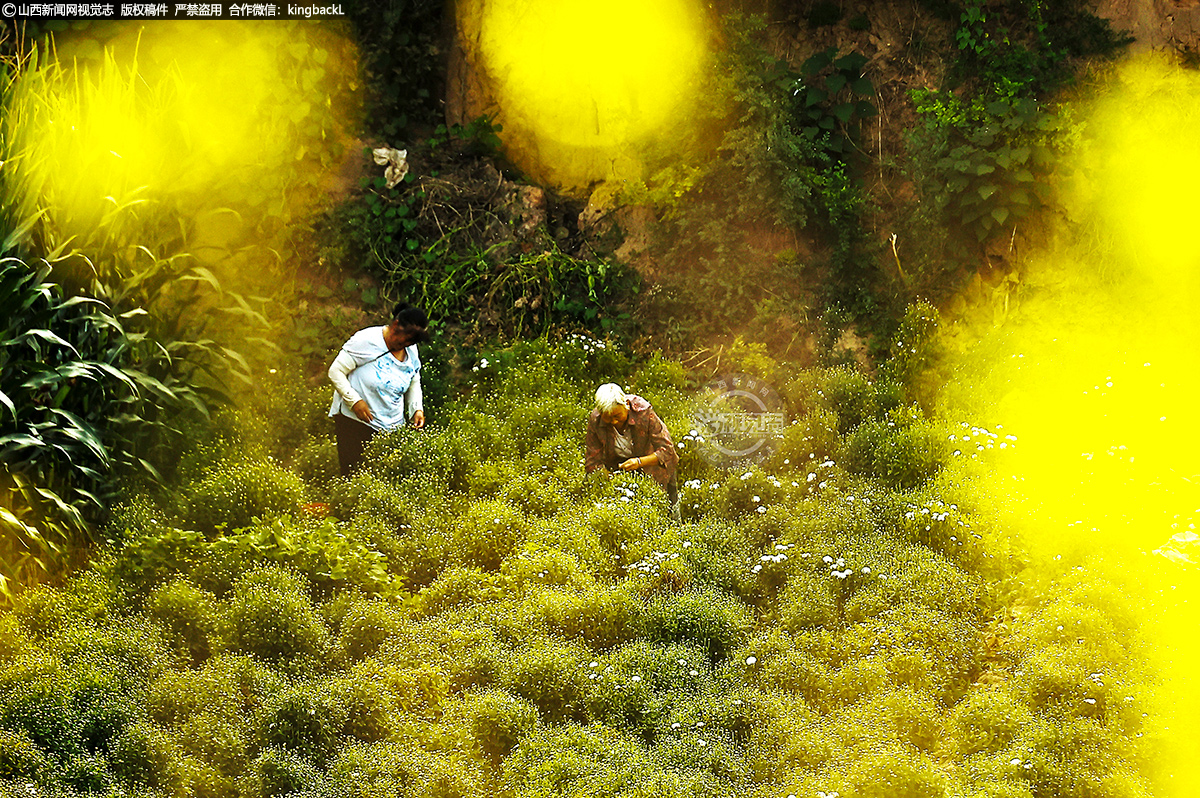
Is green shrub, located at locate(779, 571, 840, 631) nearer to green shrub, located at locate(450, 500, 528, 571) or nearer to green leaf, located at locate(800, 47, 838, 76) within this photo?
green shrub, located at locate(450, 500, 528, 571)

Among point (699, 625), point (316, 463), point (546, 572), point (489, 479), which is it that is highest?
point (316, 463)

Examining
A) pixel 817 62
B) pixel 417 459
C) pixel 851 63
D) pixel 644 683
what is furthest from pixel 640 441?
pixel 851 63

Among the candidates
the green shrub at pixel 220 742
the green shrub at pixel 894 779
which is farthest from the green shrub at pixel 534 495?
the green shrub at pixel 894 779

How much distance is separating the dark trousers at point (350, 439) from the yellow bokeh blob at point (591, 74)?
3808 millimetres

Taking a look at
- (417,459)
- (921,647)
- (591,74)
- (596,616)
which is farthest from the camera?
(591,74)

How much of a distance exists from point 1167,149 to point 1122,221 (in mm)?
630

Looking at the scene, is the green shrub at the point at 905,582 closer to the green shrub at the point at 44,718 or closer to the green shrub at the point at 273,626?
the green shrub at the point at 273,626

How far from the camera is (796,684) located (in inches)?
232

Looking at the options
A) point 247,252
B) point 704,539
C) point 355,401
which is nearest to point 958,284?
point 704,539

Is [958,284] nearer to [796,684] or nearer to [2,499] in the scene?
[796,684]

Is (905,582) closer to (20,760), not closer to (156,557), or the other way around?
(156,557)

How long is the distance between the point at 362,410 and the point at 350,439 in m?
0.33

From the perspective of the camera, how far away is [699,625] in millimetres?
6219

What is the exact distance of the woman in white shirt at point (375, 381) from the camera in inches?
289
